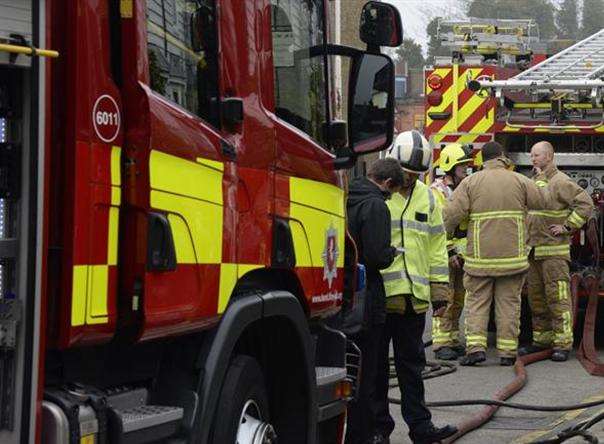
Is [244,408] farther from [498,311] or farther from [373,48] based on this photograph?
[498,311]

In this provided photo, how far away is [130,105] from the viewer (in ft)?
12.8

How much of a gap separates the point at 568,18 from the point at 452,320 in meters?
61.5

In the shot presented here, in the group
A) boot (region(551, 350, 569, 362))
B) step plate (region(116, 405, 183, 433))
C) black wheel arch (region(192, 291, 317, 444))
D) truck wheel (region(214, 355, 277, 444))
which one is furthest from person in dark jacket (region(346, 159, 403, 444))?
boot (region(551, 350, 569, 362))

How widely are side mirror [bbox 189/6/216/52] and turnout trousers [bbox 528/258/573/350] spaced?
718cm

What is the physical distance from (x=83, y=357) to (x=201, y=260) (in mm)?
538

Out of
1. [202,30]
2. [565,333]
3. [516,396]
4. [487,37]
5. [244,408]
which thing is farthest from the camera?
[487,37]

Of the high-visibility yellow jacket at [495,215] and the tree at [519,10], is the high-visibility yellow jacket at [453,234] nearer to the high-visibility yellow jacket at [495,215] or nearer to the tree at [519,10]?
the high-visibility yellow jacket at [495,215]

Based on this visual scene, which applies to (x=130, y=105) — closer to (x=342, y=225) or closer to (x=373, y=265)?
(x=342, y=225)

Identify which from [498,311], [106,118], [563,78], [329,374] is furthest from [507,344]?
[106,118]

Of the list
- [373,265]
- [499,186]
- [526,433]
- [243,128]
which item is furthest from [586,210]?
[243,128]

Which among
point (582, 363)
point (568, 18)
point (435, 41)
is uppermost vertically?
point (568, 18)

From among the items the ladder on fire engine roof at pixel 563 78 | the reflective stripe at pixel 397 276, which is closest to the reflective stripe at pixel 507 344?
the ladder on fire engine roof at pixel 563 78

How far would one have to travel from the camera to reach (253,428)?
189 inches

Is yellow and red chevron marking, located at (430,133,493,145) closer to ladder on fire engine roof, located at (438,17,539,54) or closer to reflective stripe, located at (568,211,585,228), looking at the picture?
ladder on fire engine roof, located at (438,17,539,54)
